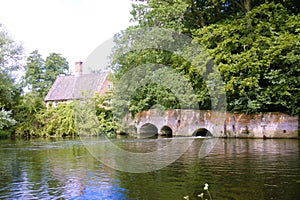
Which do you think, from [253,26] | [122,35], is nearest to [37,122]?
[122,35]

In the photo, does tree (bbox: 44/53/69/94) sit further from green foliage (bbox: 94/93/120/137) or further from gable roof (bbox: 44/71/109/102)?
green foliage (bbox: 94/93/120/137)

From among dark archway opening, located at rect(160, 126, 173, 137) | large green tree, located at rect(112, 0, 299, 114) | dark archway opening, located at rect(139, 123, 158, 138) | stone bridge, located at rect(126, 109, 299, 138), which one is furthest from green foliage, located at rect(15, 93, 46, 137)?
large green tree, located at rect(112, 0, 299, 114)

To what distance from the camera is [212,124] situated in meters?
27.7

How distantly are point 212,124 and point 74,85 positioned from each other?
1098 inches

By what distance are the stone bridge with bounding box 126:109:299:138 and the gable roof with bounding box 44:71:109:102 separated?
13.4 metres

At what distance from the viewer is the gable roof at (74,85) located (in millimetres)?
47219

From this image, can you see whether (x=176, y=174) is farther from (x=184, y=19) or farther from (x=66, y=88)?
(x=66, y=88)

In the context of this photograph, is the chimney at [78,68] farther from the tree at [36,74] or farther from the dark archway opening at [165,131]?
the dark archway opening at [165,131]

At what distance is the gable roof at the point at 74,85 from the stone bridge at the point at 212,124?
1341 cm

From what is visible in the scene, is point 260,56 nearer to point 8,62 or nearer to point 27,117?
point 8,62

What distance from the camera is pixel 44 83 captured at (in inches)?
2377

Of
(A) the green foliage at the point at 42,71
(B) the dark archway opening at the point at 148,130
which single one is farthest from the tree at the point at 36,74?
(B) the dark archway opening at the point at 148,130

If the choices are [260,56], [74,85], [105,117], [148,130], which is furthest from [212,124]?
[74,85]

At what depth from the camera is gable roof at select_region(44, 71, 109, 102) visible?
155 feet
